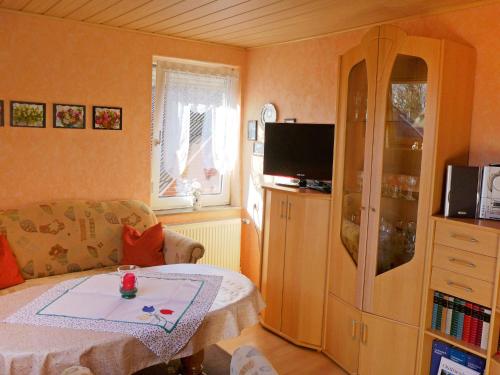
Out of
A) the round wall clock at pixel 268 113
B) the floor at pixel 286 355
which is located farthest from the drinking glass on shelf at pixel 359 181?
the round wall clock at pixel 268 113

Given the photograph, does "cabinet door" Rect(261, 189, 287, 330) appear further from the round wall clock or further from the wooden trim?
the round wall clock

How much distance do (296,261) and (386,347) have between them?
35.2 inches

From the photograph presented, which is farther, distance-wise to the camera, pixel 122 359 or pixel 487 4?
pixel 487 4

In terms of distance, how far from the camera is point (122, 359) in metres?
2.05

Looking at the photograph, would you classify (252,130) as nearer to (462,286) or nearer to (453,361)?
(462,286)

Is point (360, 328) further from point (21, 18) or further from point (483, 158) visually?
point (21, 18)

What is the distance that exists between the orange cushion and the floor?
84 centimetres

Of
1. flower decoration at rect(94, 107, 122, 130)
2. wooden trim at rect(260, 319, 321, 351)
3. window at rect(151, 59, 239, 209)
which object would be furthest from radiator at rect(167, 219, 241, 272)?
flower decoration at rect(94, 107, 122, 130)

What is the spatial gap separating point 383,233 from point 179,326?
4.88ft

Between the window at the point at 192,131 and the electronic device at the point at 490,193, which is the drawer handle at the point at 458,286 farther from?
the window at the point at 192,131

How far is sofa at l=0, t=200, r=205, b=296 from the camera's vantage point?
11.4 ft

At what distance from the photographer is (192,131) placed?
4.55m

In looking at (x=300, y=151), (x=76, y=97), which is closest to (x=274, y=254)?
(x=300, y=151)

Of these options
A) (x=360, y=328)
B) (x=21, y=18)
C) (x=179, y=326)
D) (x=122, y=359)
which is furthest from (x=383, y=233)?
(x=21, y=18)
